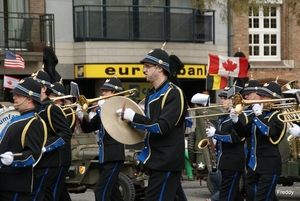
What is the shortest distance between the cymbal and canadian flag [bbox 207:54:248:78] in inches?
505

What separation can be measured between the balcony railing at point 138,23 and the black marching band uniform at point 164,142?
16284mm

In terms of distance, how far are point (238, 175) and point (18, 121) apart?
14.4 ft

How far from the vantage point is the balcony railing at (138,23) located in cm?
2542

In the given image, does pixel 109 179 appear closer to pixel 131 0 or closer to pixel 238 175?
pixel 238 175

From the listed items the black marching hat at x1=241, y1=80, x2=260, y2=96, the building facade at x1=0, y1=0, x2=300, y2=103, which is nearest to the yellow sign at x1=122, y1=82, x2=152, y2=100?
the building facade at x1=0, y1=0, x2=300, y2=103

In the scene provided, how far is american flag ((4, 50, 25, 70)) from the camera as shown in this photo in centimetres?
2236

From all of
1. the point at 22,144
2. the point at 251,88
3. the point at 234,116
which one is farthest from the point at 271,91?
the point at 22,144

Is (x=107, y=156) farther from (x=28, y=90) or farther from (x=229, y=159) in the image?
(x=28, y=90)

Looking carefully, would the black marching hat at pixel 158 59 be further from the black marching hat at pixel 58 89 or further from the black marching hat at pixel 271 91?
the black marching hat at pixel 58 89

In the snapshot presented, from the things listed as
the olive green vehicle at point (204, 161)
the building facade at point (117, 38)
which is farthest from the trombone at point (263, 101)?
the building facade at point (117, 38)

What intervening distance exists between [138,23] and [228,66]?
506 cm

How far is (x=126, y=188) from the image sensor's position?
44.2 feet

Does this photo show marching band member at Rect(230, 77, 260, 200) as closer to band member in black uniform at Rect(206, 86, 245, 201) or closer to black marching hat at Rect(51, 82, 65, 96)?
band member in black uniform at Rect(206, 86, 245, 201)

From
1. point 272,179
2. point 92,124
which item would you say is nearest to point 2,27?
point 92,124
